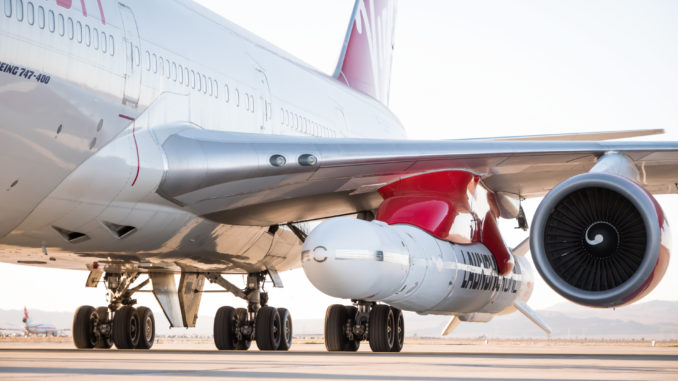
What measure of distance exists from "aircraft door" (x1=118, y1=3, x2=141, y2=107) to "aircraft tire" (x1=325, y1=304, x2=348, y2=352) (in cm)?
393

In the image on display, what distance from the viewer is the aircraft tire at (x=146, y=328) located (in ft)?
45.3

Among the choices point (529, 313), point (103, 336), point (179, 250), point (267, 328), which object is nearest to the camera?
point (179, 250)

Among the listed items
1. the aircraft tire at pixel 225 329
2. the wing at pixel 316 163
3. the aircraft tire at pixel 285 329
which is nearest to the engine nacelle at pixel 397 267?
the wing at pixel 316 163

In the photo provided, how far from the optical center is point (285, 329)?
Result: 44.8ft

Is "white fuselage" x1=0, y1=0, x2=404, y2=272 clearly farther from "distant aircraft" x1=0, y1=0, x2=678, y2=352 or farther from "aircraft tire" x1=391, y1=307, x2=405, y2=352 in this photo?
"aircraft tire" x1=391, y1=307, x2=405, y2=352

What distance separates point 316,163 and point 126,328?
5.31m

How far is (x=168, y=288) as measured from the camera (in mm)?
14281

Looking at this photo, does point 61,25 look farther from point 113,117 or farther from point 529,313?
point 529,313

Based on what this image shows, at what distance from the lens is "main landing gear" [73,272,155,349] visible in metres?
13.6

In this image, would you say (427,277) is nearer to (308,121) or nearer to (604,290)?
(604,290)

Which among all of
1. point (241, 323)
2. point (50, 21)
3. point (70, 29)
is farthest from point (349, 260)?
point (241, 323)

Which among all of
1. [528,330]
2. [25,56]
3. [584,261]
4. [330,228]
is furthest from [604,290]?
[528,330]

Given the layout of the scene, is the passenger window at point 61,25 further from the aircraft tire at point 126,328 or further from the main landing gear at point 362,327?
the aircraft tire at point 126,328

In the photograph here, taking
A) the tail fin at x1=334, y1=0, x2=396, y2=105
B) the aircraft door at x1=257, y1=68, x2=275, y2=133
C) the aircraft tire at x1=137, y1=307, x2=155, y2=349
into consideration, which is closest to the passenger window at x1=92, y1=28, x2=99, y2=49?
the aircraft door at x1=257, y1=68, x2=275, y2=133
